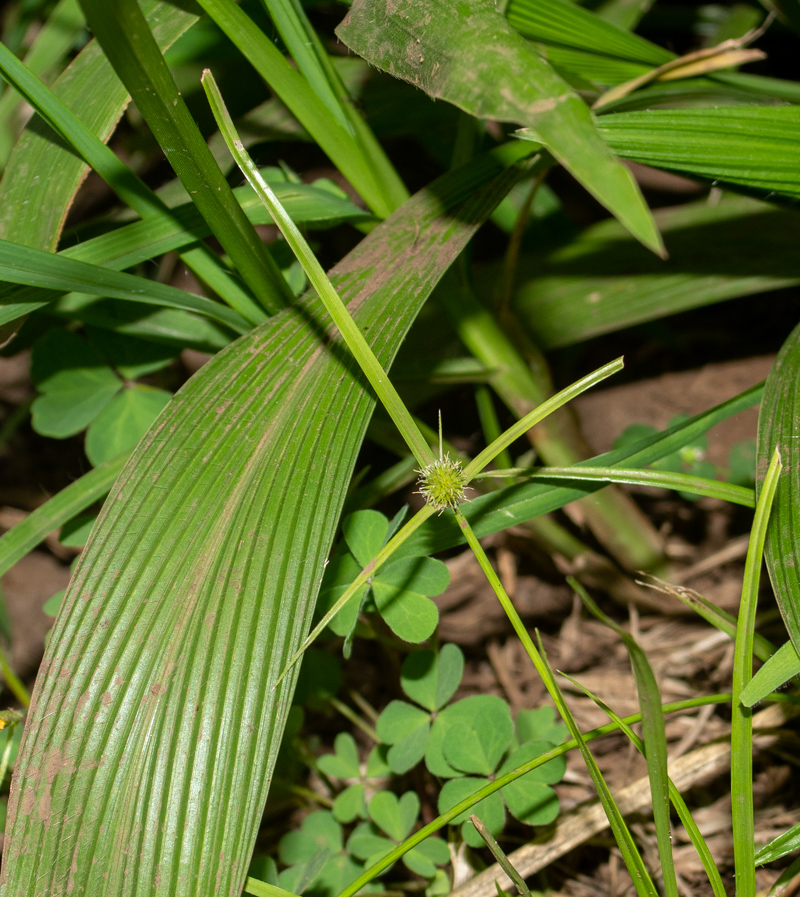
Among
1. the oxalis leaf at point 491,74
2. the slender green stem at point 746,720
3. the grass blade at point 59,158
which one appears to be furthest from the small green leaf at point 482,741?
the grass blade at point 59,158

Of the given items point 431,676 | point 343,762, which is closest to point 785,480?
point 431,676

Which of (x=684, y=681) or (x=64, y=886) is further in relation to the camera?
(x=684, y=681)

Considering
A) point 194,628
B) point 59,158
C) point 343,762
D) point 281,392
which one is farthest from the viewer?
point 343,762

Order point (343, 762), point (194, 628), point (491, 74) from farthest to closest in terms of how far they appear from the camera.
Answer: point (343, 762) < point (194, 628) < point (491, 74)

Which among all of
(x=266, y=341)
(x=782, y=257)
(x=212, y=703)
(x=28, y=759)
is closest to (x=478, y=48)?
(x=266, y=341)

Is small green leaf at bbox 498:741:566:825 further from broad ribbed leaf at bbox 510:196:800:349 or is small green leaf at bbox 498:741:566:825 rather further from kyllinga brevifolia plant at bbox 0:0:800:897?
broad ribbed leaf at bbox 510:196:800:349

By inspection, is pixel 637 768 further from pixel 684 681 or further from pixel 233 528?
pixel 233 528

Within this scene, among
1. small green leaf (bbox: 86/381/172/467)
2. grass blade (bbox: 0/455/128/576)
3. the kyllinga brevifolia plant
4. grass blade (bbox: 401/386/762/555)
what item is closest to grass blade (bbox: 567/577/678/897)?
the kyllinga brevifolia plant

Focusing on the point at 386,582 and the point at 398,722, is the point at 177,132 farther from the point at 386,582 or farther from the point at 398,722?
the point at 398,722
